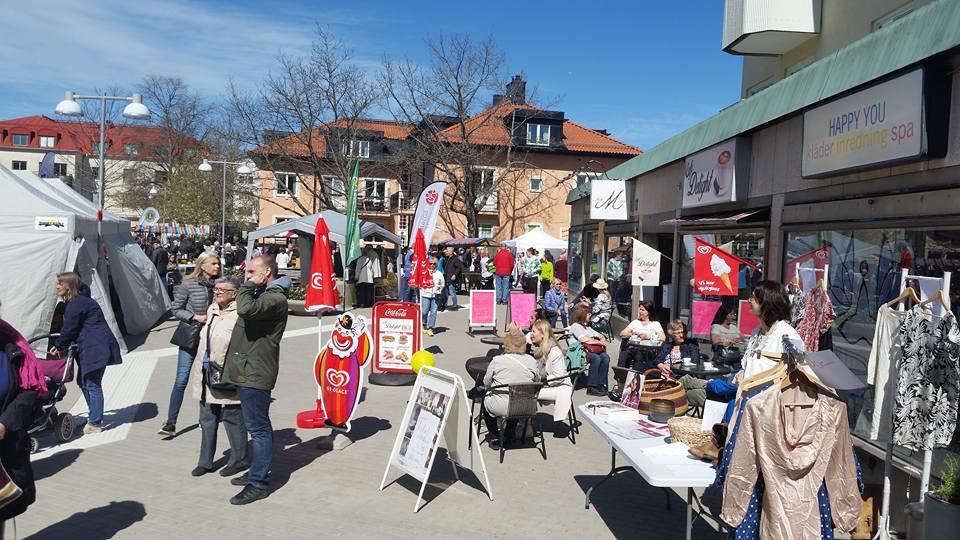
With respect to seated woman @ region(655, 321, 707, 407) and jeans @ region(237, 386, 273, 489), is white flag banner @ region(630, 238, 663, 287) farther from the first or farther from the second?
jeans @ region(237, 386, 273, 489)

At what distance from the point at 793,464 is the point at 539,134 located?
138ft

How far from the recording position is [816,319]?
634 cm

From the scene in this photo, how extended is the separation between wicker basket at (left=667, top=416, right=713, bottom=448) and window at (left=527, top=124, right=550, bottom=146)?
40.2m

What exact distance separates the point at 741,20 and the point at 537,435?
9083 millimetres

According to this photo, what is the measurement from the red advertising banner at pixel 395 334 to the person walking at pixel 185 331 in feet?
10.2

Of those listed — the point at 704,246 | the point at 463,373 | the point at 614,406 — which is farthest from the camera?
the point at 463,373

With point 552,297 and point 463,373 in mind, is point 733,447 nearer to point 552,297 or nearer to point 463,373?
point 463,373

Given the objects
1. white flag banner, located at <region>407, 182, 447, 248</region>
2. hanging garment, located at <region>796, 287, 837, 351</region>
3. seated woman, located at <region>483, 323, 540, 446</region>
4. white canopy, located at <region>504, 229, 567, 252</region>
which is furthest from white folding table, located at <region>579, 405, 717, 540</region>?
white canopy, located at <region>504, 229, 567, 252</region>

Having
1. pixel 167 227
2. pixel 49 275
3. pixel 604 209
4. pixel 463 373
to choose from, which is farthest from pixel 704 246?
pixel 167 227

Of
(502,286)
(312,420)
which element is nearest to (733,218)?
(312,420)

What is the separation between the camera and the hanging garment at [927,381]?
Result: 4453 millimetres

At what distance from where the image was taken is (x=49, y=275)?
11.7 m

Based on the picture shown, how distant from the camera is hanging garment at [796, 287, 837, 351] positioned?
20.6ft

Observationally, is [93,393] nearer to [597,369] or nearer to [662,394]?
[662,394]
